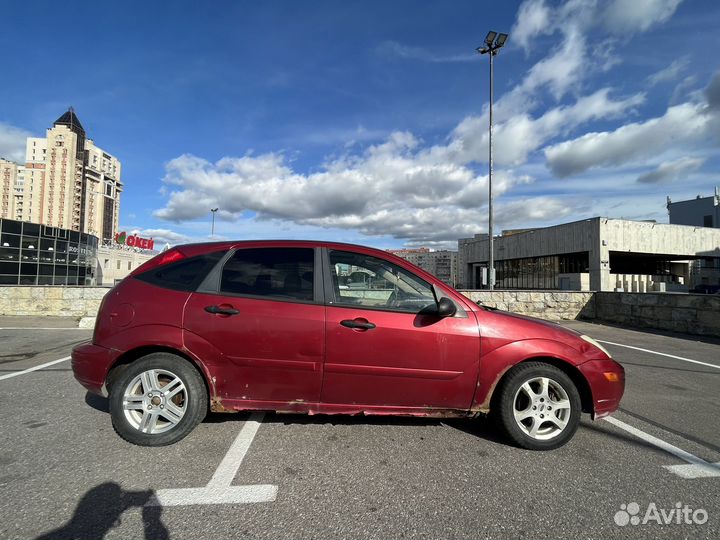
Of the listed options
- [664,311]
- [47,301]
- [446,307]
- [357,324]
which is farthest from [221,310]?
[664,311]

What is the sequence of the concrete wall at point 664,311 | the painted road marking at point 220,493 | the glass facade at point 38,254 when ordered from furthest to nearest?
A: the glass facade at point 38,254
the concrete wall at point 664,311
the painted road marking at point 220,493

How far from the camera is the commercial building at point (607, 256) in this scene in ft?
102

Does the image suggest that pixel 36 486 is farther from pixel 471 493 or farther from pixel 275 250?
pixel 471 493

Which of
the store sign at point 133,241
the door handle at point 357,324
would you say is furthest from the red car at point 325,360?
the store sign at point 133,241

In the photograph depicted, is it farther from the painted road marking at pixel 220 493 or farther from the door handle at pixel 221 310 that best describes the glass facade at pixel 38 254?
the painted road marking at pixel 220 493

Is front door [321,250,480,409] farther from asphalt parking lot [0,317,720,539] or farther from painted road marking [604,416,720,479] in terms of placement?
painted road marking [604,416,720,479]

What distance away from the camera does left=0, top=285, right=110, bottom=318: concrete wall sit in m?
10.5

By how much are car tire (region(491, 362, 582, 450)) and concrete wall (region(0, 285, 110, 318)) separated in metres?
11.5

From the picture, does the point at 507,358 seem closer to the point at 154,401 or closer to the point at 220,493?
the point at 220,493

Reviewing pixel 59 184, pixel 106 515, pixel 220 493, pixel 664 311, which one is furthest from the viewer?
pixel 59 184

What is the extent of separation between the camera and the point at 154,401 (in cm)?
296

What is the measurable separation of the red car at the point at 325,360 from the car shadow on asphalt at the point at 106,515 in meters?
0.64

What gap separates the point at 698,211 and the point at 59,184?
435 ft

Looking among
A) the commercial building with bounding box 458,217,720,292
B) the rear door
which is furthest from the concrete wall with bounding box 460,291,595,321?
the commercial building with bounding box 458,217,720,292
